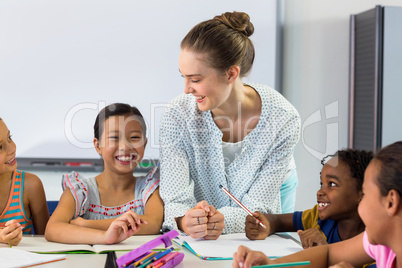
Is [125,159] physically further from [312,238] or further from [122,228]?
[312,238]

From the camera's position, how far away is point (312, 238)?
1.39 meters

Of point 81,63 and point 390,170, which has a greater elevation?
point 81,63

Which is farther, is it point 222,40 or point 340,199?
point 222,40

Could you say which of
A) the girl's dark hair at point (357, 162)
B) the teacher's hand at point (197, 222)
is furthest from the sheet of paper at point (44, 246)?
the girl's dark hair at point (357, 162)

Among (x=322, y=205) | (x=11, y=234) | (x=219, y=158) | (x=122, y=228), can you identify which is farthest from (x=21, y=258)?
(x=322, y=205)

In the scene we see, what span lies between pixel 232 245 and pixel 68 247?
1.43 ft

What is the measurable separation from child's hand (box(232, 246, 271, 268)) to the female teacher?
0.44m

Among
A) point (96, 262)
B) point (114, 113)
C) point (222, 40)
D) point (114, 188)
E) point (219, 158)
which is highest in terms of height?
point (222, 40)

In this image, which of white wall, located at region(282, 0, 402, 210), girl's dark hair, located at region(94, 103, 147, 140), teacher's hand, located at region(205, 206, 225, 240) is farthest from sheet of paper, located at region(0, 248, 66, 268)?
white wall, located at region(282, 0, 402, 210)

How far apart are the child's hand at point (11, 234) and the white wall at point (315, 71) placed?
6.93 feet

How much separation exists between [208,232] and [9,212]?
25.9 inches

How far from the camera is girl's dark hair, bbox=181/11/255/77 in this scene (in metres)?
1.65

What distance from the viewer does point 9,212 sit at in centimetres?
169

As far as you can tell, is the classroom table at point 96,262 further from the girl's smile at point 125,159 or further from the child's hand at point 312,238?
the girl's smile at point 125,159
